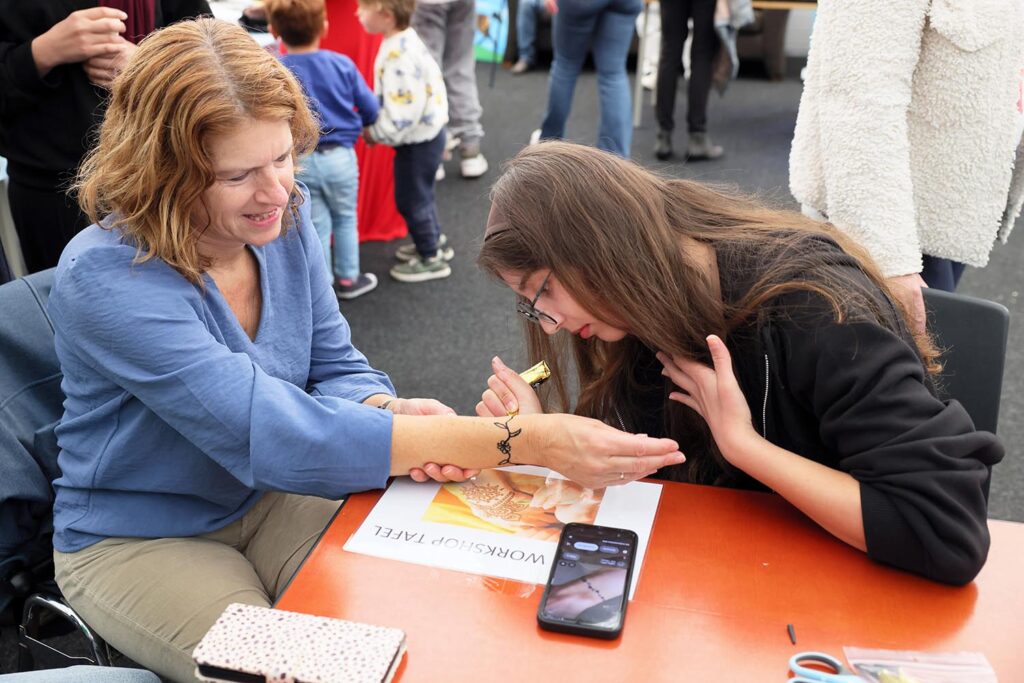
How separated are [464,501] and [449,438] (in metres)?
0.09

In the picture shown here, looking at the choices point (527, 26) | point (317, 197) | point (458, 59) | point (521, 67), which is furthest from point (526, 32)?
point (317, 197)

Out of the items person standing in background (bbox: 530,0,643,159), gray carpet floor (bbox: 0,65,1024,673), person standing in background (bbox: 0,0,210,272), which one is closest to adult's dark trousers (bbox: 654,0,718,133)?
gray carpet floor (bbox: 0,65,1024,673)

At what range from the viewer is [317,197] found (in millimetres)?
3527

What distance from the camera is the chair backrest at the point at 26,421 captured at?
4.93 ft

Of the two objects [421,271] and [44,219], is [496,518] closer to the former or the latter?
[44,219]

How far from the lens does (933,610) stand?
113 centimetres

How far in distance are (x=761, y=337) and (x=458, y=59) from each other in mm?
3634

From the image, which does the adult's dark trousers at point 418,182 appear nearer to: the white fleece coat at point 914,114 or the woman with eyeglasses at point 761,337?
A: the white fleece coat at point 914,114

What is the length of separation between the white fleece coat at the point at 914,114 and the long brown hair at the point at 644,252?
0.96 ft

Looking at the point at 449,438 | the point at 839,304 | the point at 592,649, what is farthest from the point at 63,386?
the point at 839,304

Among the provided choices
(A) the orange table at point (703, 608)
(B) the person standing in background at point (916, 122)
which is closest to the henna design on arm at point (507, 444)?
(A) the orange table at point (703, 608)

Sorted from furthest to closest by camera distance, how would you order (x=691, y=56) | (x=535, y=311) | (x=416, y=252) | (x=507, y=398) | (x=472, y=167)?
(x=472, y=167) < (x=691, y=56) < (x=416, y=252) < (x=507, y=398) < (x=535, y=311)

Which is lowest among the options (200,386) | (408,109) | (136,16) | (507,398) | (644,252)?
(408,109)

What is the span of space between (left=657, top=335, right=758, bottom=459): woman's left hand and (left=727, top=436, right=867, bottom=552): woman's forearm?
0.07ft
